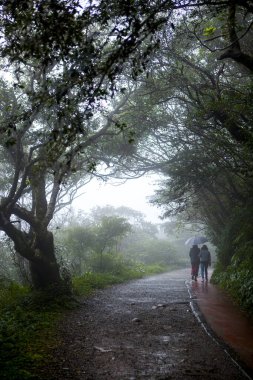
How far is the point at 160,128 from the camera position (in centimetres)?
1502

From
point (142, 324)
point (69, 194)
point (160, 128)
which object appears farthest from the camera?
point (69, 194)

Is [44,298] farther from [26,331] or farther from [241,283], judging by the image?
[241,283]

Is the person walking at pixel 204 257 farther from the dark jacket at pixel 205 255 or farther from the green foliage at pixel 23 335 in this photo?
the green foliage at pixel 23 335

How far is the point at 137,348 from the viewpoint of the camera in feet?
19.5

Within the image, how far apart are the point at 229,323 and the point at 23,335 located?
14.7 ft

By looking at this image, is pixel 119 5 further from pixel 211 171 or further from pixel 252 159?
pixel 211 171

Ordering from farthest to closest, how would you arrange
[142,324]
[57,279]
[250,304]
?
[57,279]
[250,304]
[142,324]

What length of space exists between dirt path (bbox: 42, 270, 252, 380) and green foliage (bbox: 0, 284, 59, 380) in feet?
0.93

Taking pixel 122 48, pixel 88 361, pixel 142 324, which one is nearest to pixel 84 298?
pixel 142 324

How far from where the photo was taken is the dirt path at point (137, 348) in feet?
15.7

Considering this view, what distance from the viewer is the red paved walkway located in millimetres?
5926

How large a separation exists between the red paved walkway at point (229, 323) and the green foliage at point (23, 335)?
319cm

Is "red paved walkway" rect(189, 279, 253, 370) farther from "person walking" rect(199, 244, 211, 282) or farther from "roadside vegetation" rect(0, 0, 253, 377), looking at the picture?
"person walking" rect(199, 244, 211, 282)

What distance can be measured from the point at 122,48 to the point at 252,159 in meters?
8.37
